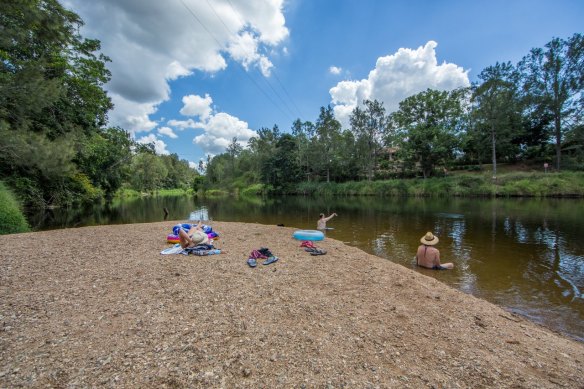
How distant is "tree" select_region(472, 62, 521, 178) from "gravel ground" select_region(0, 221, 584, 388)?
42.8 metres

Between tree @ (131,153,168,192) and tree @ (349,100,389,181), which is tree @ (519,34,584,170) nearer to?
tree @ (349,100,389,181)

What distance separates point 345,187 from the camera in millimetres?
51344

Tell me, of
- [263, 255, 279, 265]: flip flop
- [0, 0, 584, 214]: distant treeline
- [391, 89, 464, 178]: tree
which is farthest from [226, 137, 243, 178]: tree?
[263, 255, 279, 265]: flip flop

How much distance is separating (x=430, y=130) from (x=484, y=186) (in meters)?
14.2

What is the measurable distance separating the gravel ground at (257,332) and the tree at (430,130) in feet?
144

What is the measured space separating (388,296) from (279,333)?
9.65 ft

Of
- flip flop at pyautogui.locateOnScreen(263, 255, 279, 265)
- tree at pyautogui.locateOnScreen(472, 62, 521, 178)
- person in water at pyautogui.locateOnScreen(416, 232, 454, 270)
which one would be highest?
tree at pyautogui.locateOnScreen(472, 62, 521, 178)

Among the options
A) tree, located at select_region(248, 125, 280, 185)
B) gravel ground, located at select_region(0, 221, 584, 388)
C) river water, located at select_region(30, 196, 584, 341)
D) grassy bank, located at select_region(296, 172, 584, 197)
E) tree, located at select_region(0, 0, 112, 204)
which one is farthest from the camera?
tree, located at select_region(248, 125, 280, 185)

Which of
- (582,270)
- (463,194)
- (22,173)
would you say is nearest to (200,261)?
(582,270)

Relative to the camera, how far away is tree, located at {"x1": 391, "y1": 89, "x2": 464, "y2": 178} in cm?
4428

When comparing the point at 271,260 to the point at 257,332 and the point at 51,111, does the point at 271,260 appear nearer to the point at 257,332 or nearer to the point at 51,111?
the point at 257,332

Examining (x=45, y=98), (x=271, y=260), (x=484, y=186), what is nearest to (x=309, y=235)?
(x=271, y=260)

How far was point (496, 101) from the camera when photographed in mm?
39406

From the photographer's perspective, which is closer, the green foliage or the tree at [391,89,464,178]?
the tree at [391,89,464,178]
